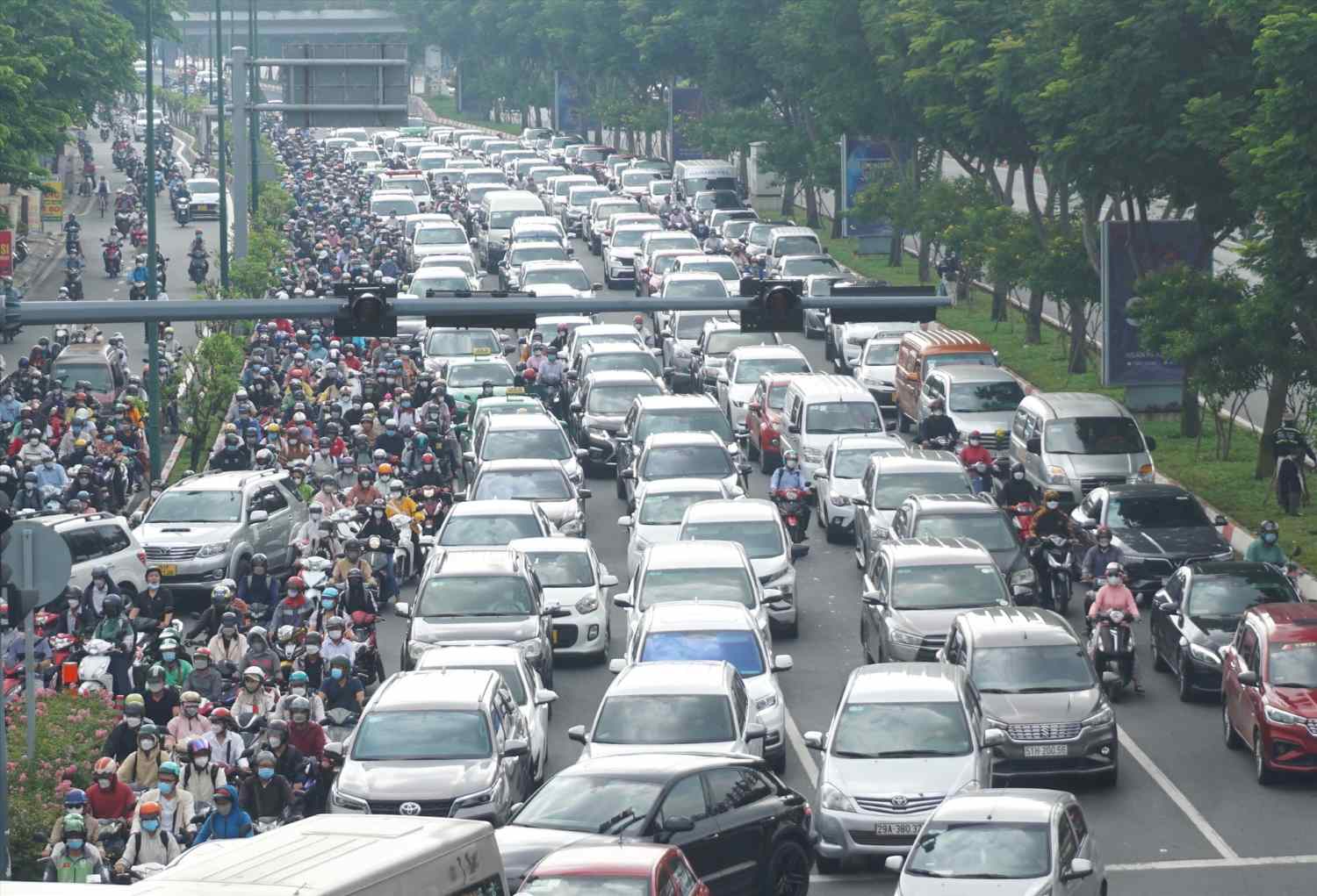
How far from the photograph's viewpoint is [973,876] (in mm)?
17219

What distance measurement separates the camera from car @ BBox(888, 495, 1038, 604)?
2965 cm

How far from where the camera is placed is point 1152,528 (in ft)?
102

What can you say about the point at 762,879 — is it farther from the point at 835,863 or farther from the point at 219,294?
the point at 219,294

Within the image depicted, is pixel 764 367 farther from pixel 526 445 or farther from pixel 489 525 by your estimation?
pixel 489 525

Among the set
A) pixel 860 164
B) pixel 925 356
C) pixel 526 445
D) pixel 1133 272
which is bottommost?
pixel 526 445

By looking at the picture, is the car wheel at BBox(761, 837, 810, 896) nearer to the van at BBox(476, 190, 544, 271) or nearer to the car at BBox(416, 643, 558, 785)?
the car at BBox(416, 643, 558, 785)

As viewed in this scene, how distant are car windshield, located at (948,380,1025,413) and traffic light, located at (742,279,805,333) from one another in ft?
62.8

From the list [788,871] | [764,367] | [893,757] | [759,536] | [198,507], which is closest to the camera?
[788,871]

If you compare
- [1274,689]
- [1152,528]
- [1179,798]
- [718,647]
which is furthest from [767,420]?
[1179,798]

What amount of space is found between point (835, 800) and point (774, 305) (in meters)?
4.25

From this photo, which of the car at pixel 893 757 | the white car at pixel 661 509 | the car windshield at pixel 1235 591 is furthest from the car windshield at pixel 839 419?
the car at pixel 893 757

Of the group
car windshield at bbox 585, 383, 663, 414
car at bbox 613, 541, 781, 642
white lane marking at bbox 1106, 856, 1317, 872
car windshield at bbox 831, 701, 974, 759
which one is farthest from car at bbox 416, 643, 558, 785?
car windshield at bbox 585, 383, 663, 414

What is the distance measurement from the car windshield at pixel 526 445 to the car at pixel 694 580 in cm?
883

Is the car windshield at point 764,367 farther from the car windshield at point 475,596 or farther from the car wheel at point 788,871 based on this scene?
the car wheel at point 788,871
